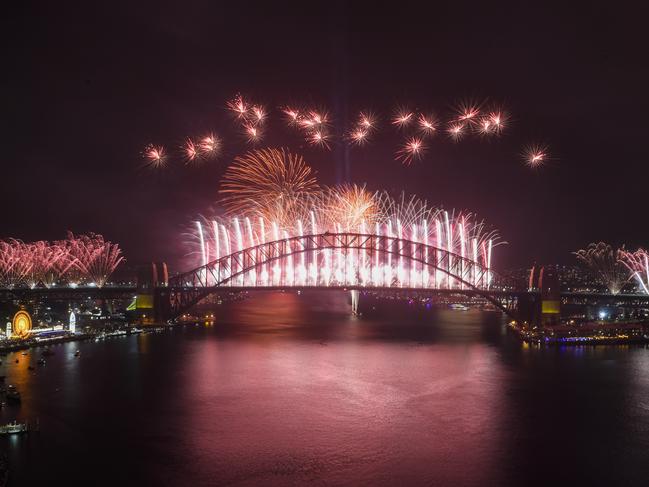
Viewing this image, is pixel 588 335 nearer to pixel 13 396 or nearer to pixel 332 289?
pixel 332 289

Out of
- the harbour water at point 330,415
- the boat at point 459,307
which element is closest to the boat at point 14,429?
the harbour water at point 330,415

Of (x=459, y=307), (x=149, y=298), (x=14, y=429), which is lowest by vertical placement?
(x=14, y=429)

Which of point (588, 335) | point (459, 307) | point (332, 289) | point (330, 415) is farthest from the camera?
point (459, 307)

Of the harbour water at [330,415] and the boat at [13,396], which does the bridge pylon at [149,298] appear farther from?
the boat at [13,396]

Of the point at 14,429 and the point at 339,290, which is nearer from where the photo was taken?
the point at 14,429

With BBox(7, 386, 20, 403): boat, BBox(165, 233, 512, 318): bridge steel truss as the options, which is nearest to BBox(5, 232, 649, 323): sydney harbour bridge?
BBox(165, 233, 512, 318): bridge steel truss

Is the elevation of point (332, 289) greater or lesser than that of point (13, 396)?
greater

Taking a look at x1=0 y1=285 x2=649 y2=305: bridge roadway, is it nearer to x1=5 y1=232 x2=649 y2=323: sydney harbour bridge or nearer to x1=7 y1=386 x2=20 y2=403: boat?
x1=5 y1=232 x2=649 y2=323: sydney harbour bridge

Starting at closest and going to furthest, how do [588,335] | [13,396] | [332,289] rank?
[13,396] < [588,335] < [332,289]

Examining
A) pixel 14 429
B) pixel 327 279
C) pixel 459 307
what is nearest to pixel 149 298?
pixel 327 279
